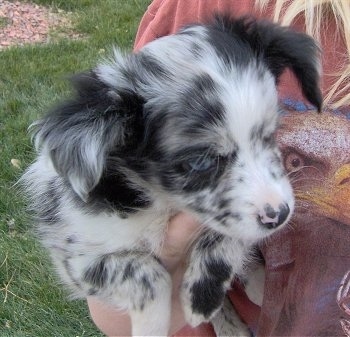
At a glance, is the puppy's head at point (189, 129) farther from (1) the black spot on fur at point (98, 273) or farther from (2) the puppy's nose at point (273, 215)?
(1) the black spot on fur at point (98, 273)

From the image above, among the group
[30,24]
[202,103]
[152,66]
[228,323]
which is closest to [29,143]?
[30,24]

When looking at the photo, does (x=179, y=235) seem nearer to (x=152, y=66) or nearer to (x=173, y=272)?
(x=173, y=272)

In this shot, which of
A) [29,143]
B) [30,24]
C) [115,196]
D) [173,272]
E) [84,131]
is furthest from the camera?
[30,24]

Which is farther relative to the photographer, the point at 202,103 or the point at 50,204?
the point at 50,204

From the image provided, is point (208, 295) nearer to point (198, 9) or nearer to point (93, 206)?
point (93, 206)

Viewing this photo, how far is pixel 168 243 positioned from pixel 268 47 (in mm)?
554

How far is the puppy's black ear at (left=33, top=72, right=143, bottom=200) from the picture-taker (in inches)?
62.0

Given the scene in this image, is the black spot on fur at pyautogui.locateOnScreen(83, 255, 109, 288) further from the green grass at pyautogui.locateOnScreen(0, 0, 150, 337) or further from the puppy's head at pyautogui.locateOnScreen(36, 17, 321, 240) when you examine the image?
the green grass at pyautogui.locateOnScreen(0, 0, 150, 337)

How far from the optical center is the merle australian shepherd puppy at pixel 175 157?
1.62 metres

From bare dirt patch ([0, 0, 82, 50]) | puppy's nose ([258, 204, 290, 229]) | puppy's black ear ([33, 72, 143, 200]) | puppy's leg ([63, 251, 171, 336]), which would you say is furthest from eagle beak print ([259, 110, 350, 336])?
bare dirt patch ([0, 0, 82, 50])

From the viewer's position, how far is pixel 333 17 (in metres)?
1.91

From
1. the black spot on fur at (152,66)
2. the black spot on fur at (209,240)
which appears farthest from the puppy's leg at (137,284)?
the black spot on fur at (152,66)

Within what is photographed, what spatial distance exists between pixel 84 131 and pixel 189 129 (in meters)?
0.24

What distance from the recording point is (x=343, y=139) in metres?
1.77
